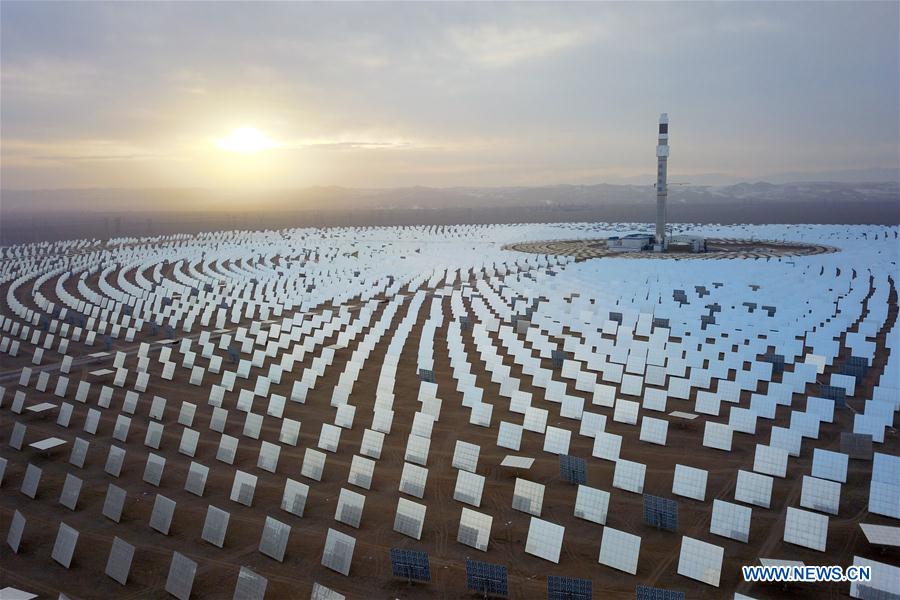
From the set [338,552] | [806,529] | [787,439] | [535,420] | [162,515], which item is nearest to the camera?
[338,552]

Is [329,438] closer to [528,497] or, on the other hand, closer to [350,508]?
[350,508]

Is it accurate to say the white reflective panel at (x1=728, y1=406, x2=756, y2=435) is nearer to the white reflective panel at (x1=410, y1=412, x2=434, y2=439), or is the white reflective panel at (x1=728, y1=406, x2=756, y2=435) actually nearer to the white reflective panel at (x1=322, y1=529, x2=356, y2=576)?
the white reflective panel at (x1=410, y1=412, x2=434, y2=439)

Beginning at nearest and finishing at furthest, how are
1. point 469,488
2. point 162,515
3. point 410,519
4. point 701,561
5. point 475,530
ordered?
point 701,561
point 475,530
point 410,519
point 162,515
point 469,488

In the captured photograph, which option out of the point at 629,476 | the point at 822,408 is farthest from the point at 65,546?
the point at 822,408

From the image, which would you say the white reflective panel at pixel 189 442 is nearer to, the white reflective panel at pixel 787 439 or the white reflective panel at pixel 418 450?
the white reflective panel at pixel 418 450

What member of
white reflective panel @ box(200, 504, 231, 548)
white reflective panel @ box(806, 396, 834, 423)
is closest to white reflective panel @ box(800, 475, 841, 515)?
white reflective panel @ box(806, 396, 834, 423)

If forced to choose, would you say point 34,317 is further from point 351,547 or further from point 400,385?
point 351,547
